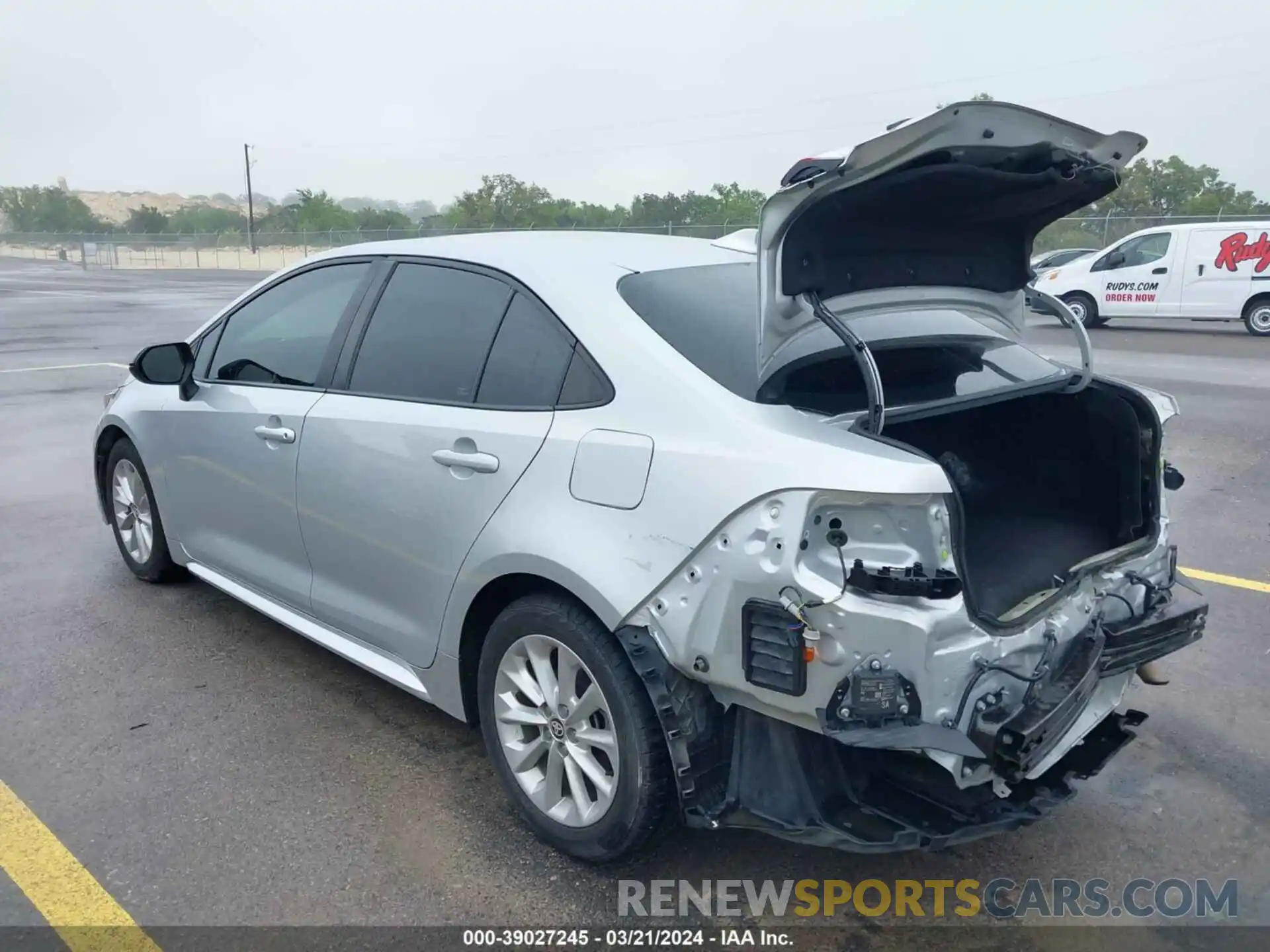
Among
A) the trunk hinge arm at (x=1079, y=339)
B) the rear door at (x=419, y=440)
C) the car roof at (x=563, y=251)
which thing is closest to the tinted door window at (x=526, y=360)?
the rear door at (x=419, y=440)

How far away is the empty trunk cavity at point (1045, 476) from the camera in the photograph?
10.2 ft

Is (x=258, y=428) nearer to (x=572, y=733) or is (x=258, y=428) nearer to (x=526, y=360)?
(x=526, y=360)

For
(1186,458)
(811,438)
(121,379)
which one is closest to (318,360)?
(811,438)

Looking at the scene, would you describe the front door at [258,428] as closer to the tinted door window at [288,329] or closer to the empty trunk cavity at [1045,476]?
the tinted door window at [288,329]

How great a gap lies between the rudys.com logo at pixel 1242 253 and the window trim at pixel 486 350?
17051 mm

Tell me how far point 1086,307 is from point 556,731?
18.1 m

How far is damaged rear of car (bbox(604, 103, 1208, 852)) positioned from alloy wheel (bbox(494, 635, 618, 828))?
0.92 feet

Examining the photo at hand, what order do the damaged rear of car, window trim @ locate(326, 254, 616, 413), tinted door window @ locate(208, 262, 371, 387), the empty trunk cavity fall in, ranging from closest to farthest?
1. the damaged rear of car
2. window trim @ locate(326, 254, 616, 413)
3. the empty trunk cavity
4. tinted door window @ locate(208, 262, 371, 387)

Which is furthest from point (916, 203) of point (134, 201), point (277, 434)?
point (134, 201)

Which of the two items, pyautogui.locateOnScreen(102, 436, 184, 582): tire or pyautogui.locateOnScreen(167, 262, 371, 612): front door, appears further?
pyautogui.locateOnScreen(102, 436, 184, 582): tire

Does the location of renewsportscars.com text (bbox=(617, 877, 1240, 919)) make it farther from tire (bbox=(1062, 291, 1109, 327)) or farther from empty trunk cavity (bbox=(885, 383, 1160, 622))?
tire (bbox=(1062, 291, 1109, 327))

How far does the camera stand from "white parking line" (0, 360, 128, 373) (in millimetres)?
12867

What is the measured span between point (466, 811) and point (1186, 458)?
6.73m

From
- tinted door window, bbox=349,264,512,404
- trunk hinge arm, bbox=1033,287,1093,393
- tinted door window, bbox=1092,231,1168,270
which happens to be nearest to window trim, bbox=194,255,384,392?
tinted door window, bbox=349,264,512,404
